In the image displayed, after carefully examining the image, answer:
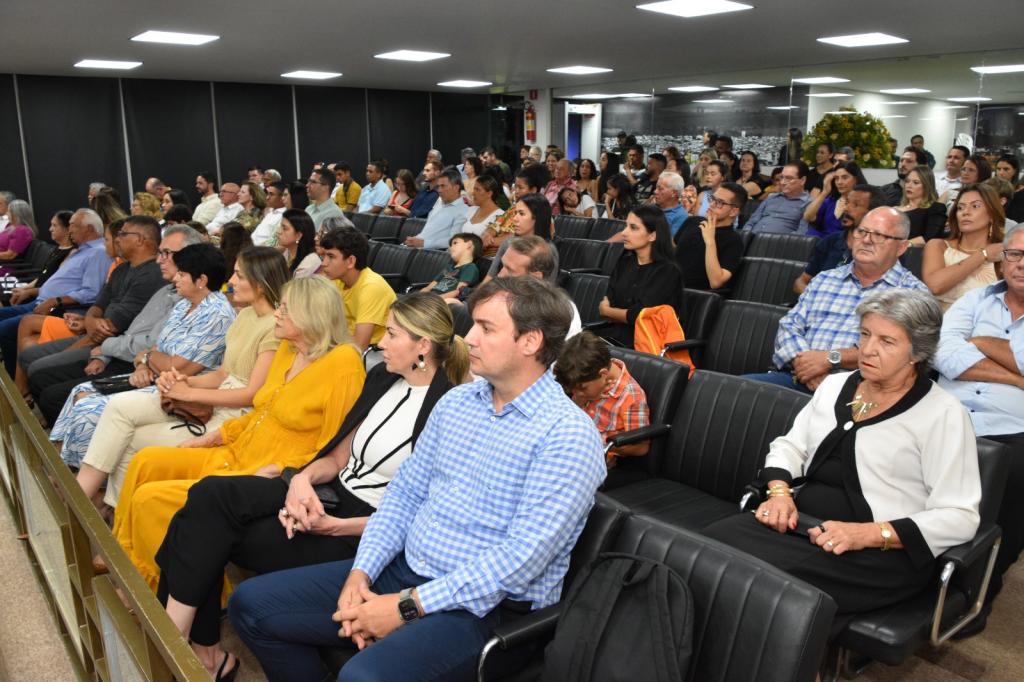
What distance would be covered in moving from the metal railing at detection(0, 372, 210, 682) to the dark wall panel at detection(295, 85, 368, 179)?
39.9ft

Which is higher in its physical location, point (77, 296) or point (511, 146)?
point (511, 146)

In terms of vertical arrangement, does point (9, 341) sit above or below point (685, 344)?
below

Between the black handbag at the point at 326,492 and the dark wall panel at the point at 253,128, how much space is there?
41.4 ft

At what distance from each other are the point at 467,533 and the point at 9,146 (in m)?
13.2

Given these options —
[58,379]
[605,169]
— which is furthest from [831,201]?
[58,379]

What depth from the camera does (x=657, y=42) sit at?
8.80 metres

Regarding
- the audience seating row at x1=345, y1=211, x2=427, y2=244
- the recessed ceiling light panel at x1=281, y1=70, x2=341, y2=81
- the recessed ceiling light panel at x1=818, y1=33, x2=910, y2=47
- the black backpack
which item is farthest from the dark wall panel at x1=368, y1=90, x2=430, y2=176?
the black backpack

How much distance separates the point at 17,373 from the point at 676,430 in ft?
14.1

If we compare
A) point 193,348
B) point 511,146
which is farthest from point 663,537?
point 511,146

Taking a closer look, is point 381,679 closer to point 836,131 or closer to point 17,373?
point 17,373

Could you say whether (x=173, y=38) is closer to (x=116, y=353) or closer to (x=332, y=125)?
(x=116, y=353)

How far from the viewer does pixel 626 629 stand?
1.51 m

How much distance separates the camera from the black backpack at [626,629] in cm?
145

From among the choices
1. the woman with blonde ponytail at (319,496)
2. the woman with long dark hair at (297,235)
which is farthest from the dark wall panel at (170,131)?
the woman with blonde ponytail at (319,496)
